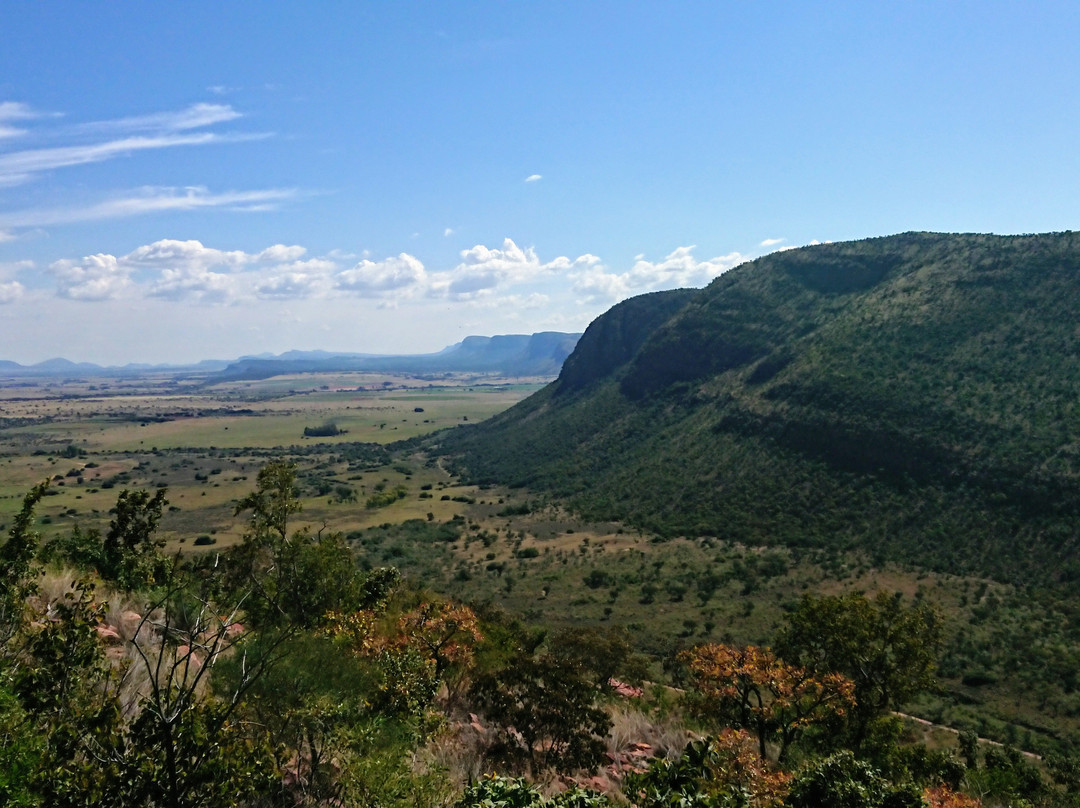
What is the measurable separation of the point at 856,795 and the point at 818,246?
10985cm

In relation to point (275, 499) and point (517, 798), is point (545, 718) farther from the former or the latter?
point (275, 499)

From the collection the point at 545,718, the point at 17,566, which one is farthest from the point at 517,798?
the point at 17,566

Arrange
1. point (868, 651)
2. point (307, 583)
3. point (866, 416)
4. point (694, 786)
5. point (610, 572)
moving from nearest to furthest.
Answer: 1. point (694, 786)
2. point (868, 651)
3. point (307, 583)
4. point (610, 572)
5. point (866, 416)

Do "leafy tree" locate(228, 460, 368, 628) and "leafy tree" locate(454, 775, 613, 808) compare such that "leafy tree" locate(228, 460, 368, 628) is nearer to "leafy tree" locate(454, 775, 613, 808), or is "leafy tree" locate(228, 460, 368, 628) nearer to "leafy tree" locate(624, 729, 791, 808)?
"leafy tree" locate(454, 775, 613, 808)

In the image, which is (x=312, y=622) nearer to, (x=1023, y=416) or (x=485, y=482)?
(x=1023, y=416)

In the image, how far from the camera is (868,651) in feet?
73.0

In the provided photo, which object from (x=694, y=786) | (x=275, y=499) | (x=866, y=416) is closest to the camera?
(x=694, y=786)

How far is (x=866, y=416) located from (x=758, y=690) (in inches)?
2118

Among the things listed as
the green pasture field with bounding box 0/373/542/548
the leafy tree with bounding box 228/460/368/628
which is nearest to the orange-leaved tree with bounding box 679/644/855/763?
the leafy tree with bounding box 228/460/368/628

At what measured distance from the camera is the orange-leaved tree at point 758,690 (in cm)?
1943

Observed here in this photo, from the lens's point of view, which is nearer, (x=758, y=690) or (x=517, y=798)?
(x=517, y=798)

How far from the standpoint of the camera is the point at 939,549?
50.6 metres

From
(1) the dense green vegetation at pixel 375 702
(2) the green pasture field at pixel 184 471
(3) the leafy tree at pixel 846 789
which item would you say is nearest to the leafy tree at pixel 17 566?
(1) the dense green vegetation at pixel 375 702

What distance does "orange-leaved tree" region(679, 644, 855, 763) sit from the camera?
1943 cm
